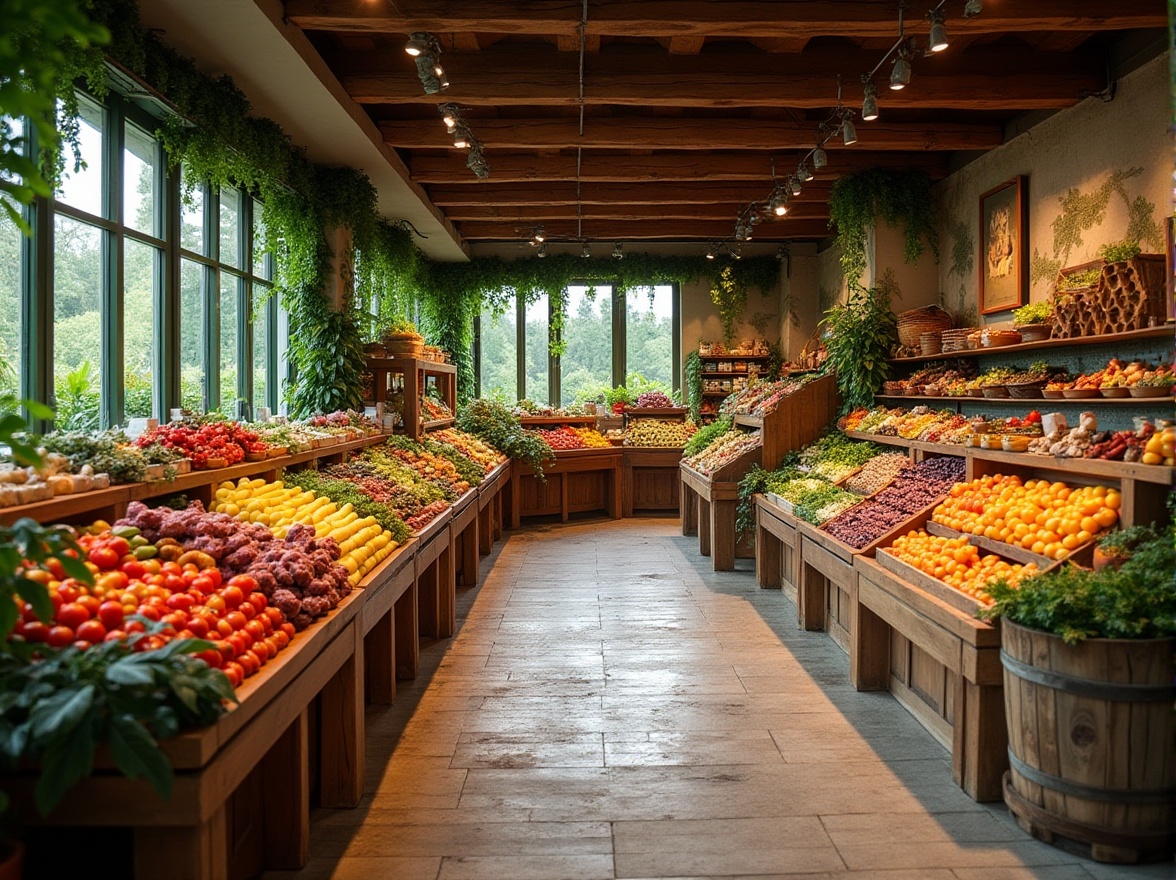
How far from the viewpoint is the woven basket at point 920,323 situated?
7848 millimetres

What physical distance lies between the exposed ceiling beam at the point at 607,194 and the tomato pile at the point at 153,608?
755cm

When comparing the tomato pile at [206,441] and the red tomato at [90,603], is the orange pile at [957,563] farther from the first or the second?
the tomato pile at [206,441]

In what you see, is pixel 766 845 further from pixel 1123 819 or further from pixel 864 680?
pixel 864 680

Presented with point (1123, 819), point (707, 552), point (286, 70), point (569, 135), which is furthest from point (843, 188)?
point (1123, 819)

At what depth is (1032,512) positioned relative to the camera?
417 cm

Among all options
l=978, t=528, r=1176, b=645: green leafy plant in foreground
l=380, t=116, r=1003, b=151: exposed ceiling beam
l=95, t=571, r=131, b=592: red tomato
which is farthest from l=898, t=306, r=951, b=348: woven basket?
l=95, t=571, r=131, b=592: red tomato

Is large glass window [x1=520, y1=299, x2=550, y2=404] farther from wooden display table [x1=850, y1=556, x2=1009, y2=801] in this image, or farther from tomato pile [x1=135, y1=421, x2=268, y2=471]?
wooden display table [x1=850, y1=556, x2=1009, y2=801]

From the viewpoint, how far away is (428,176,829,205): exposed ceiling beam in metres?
9.81

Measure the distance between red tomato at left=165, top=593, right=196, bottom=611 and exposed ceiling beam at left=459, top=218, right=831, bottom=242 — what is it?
9570 mm

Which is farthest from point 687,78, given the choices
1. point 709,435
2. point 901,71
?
point 709,435

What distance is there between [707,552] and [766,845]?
20.1ft

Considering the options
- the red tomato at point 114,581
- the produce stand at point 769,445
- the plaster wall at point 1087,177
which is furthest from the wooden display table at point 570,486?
the red tomato at point 114,581

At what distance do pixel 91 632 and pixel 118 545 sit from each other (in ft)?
2.27

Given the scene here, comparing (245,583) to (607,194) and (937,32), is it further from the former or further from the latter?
(607,194)
